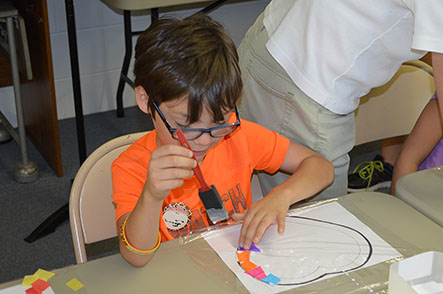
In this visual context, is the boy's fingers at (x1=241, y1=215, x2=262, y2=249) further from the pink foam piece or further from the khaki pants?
the khaki pants

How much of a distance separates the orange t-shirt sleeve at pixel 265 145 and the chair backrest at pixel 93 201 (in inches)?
10.5

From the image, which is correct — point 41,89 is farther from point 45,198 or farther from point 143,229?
point 143,229

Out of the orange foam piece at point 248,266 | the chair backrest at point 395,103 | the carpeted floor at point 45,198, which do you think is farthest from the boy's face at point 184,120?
the carpeted floor at point 45,198

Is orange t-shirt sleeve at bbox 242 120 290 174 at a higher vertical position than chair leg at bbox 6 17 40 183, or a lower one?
higher

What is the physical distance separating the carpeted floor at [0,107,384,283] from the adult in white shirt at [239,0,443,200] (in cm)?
94

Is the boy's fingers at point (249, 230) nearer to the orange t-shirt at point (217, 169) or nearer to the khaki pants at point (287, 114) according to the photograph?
the orange t-shirt at point (217, 169)

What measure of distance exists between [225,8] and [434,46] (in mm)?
2262

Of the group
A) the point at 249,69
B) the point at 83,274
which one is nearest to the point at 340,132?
the point at 249,69

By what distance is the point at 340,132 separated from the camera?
4.22 feet

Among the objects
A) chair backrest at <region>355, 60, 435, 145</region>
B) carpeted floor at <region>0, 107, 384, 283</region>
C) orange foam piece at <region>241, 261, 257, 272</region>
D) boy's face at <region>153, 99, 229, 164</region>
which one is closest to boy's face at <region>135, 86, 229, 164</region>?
boy's face at <region>153, 99, 229, 164</region>

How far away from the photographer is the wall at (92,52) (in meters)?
2.76

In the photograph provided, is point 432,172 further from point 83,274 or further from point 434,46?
point 83,274

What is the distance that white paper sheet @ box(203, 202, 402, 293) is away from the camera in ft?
3.03

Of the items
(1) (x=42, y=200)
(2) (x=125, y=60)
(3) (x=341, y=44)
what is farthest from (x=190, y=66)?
(2) (x=125, y=60)
